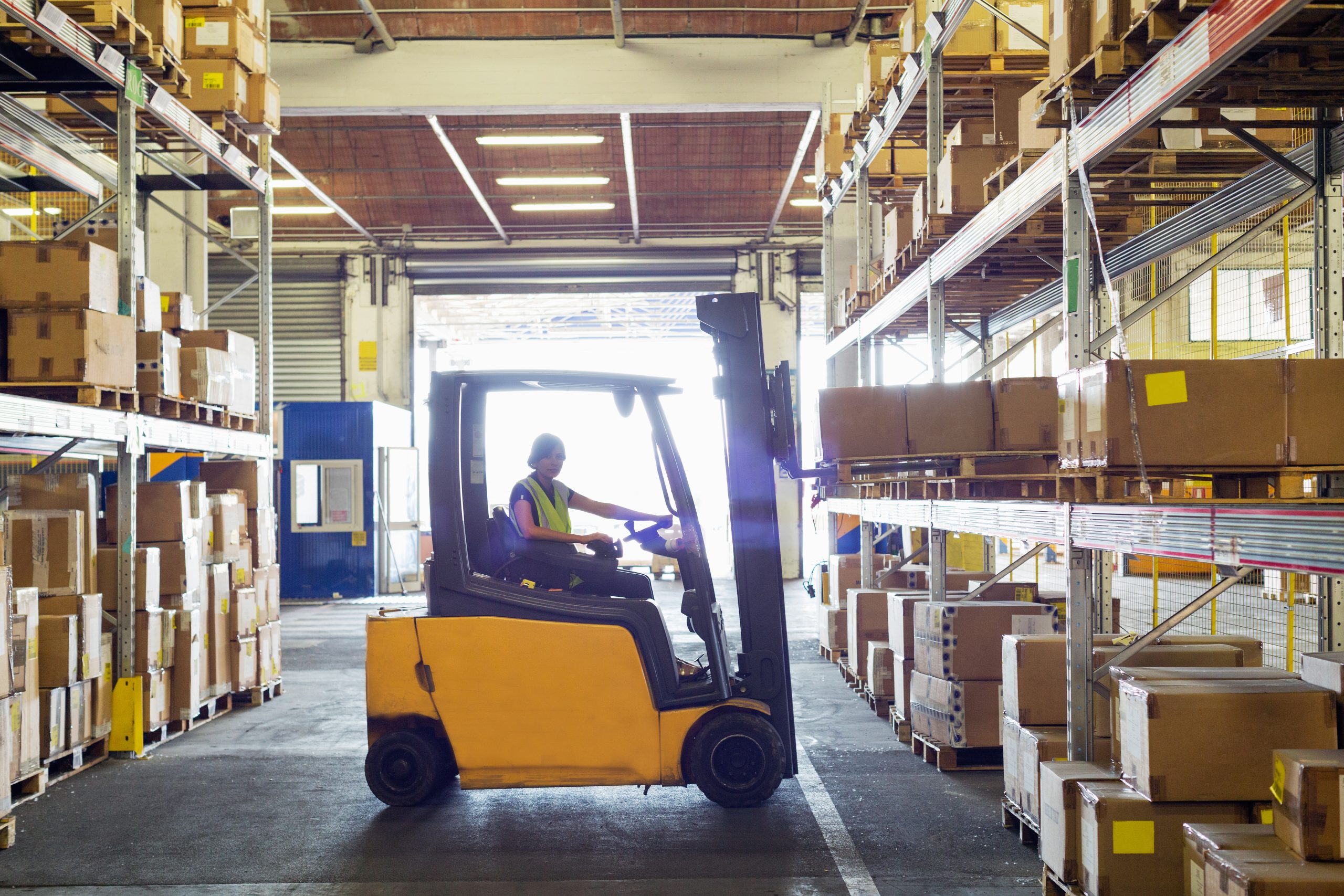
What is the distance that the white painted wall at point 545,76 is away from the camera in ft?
42.8

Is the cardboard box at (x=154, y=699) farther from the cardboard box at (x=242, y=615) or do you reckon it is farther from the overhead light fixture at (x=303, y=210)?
the overhead light fixture at (x=303, y=210)

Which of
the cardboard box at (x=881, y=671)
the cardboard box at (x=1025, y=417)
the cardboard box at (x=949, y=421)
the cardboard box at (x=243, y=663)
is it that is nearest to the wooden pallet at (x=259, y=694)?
the cardboard box at (x=243, y=663)

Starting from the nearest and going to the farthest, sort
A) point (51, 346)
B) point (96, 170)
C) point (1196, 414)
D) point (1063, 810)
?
point (1196, 414), point (1063, 810), point (51, 346), point (96, 170)

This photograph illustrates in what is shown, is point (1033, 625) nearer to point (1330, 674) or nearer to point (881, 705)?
point (881, 705)

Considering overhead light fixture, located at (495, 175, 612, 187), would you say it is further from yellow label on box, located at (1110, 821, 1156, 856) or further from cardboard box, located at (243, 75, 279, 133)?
yellow label on box, located at (1110, 821, 1156, 856)

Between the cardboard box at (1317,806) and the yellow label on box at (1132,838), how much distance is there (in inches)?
28.1

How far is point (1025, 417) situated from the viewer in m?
6.09

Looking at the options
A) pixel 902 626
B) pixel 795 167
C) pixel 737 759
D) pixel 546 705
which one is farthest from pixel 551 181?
pixel 737 759

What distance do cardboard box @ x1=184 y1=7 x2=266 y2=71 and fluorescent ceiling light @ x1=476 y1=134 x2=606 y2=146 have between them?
5.96 metres

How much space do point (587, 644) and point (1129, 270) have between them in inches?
169

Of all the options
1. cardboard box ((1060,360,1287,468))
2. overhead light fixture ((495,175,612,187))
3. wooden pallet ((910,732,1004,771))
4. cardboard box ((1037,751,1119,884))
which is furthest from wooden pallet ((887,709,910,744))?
overhead light fixture ((495,175,612,187))

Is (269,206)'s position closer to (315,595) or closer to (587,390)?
(587,390)

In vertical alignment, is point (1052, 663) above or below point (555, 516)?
below

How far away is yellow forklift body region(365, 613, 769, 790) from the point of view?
17.0ft
